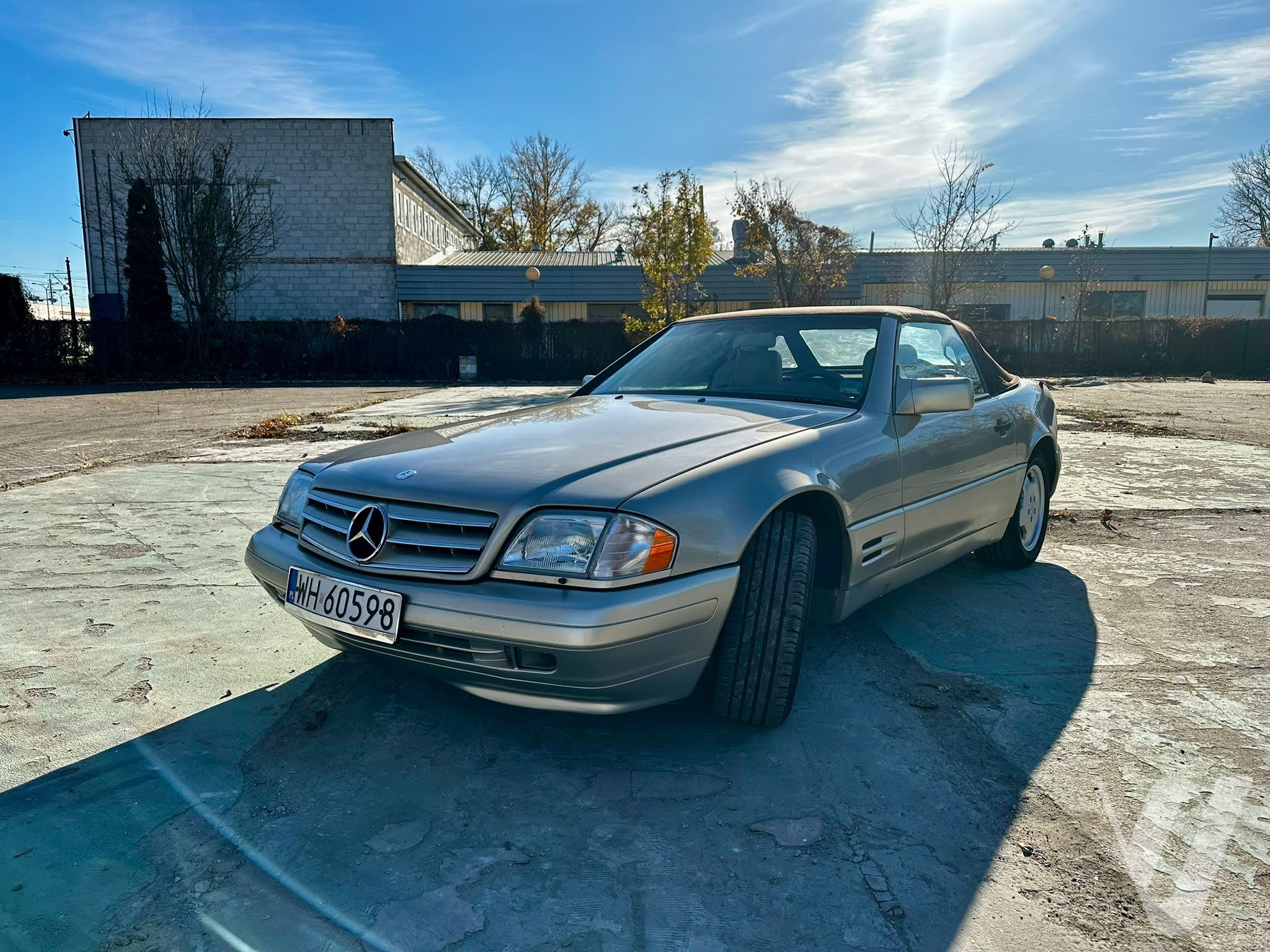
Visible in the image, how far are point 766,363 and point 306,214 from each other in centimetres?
3079

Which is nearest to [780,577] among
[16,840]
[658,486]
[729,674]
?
[729,674]

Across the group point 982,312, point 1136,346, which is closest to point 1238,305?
point 1136,346

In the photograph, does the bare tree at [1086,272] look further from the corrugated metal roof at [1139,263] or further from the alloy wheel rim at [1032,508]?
the alloy wheel rim at [1032,508]

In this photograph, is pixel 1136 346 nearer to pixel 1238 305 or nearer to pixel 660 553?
pixel 1238 305

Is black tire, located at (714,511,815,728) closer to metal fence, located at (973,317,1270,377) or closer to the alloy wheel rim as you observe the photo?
the alloy wheel rim

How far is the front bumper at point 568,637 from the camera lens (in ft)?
7.13

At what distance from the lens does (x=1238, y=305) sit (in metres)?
34.3

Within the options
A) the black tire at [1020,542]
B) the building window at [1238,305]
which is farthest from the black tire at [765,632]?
the building window at [1238,305]

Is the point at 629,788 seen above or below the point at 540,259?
below

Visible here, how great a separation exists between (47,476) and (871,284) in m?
28.5

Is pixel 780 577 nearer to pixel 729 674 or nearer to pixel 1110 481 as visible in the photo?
pixel 729 674

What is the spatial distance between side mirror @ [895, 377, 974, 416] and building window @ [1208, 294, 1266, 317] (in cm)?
3790

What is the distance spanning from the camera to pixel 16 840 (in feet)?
6.91

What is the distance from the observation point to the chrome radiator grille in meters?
2.35
